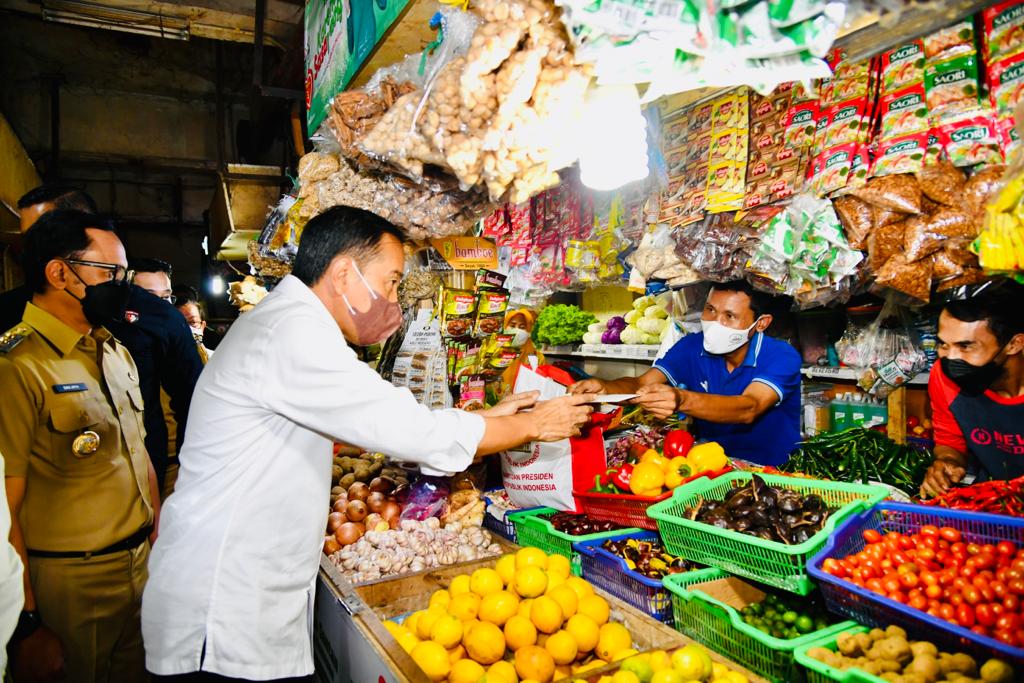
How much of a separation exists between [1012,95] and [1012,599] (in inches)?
65.9

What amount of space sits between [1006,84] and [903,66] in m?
0.42

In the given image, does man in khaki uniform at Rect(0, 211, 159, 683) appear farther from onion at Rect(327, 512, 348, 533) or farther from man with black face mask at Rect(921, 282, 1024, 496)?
man with black face mask at Rect(921, 282, 1024, 496)

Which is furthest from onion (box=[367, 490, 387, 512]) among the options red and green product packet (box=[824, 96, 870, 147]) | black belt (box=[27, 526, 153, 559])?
red and green product packet (box=[824, 96, 870, 147])

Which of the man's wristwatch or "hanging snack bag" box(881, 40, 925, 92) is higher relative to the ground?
"hanging snack bag" box(881, 40, 925, 92)

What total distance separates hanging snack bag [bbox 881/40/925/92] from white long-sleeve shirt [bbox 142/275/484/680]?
220cm

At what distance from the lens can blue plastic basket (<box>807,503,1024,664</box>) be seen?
58.2 inches

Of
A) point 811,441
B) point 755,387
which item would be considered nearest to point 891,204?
point 755,387

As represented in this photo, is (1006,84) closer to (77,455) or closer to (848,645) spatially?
(848,645)

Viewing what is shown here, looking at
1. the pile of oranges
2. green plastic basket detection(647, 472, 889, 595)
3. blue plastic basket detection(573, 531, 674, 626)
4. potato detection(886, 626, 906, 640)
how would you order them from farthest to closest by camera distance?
1. blue plastic basket detection(573, 531, 674, 626)
2. the pile of oranges
3. green plastic basket detection(647, 472, 889, 595)
4. potato detection(886, 626, 906, 640)

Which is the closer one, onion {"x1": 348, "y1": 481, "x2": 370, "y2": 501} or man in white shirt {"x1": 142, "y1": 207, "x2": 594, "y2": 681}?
man in white shirt {"x1": 142, "y1": 207, "x2": 594, "y2": 681}

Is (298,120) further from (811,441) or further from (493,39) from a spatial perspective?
(811,441)

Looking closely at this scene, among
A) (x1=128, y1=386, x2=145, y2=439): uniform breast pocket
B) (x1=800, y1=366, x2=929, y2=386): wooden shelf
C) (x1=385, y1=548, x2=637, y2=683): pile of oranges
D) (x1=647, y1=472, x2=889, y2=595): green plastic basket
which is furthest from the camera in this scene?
(x1=800, y1=366, x2=929, y2=386): wooden shelf

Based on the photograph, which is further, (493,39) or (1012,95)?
(1012,95)

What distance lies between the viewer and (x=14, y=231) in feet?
24.8
